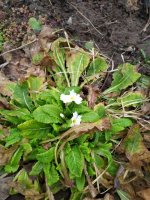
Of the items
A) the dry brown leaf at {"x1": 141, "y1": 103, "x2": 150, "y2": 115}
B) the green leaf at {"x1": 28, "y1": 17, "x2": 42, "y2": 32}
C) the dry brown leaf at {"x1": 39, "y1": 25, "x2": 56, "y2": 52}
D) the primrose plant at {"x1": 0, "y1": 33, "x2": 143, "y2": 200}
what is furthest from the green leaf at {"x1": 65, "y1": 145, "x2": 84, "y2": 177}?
the green leaf at {"x1": 28, "y1": 17, "x2": 42, "y2": 32}

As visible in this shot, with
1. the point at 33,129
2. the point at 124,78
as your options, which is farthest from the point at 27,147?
the point at 124,78

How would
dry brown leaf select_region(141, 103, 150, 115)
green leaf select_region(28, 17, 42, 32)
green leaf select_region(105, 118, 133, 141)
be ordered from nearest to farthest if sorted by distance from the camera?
1. green leaf select_region(105, 118, 133, 141)
2. dry brown leaf select_region(141, 103, 150, 115)
3. green leaf select_region(28, 17, 42, 32)

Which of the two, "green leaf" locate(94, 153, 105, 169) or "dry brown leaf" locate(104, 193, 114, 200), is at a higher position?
"green leaf" locate(94, 153, 105, 169)

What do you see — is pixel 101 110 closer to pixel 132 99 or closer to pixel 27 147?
pixel 132 99

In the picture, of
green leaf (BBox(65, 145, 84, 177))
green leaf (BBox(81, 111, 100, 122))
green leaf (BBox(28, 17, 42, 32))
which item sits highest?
green leaf (BBox(28, 17, 42, 32))

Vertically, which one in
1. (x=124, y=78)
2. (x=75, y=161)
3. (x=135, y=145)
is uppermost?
(x=124, y=78)

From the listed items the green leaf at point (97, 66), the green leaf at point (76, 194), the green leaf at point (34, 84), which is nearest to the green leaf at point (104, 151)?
the green leaf at point (76, 194)

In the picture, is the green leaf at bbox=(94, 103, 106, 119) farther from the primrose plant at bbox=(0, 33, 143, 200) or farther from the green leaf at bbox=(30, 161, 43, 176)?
the green leaf at bbox=(30, 161, 43, 176)
